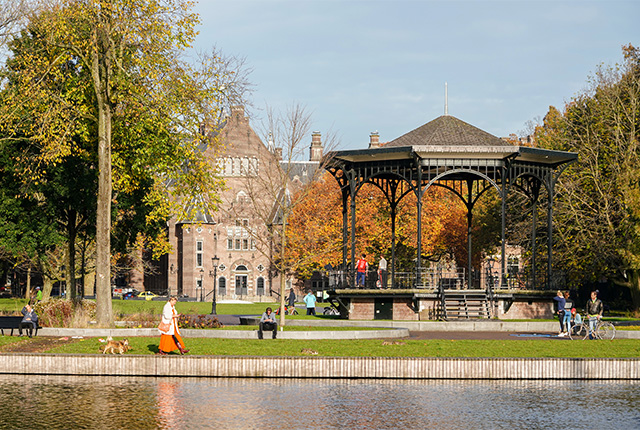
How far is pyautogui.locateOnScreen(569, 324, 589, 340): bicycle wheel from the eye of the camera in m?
25.5

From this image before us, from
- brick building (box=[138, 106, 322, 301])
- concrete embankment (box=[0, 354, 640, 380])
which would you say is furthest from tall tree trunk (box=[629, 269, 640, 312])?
brick building (box=[138, 106, 322, 301])

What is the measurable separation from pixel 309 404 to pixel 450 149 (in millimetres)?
19378

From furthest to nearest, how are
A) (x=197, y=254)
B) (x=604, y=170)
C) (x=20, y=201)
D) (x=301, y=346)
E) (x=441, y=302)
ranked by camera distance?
1. (x=197, y=254)
2. (x=604, y=170)
3. (x=20, y=201)
4. (x=441, y=302)
5. (x=301, y=346)

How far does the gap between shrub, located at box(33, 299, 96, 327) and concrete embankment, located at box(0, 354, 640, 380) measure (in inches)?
347

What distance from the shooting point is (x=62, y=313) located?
89.2ft

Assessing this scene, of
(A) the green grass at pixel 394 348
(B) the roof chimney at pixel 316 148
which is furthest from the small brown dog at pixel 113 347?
(B) the roof chimney at pixel 316 148

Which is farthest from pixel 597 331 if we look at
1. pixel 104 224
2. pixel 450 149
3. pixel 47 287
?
pixel 47 287

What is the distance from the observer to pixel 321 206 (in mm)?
65312

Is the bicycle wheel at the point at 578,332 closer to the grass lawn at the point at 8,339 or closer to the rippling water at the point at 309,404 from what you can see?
the rippling water at the point at 309,404

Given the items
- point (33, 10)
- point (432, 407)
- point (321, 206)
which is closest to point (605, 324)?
point (432, 407)

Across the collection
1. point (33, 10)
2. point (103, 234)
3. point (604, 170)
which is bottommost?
point (103, 234)

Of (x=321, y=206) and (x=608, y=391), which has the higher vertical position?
(x=321, y=206)

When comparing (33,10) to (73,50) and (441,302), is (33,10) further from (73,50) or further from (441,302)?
(441,302)

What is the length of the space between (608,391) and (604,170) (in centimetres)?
2936
